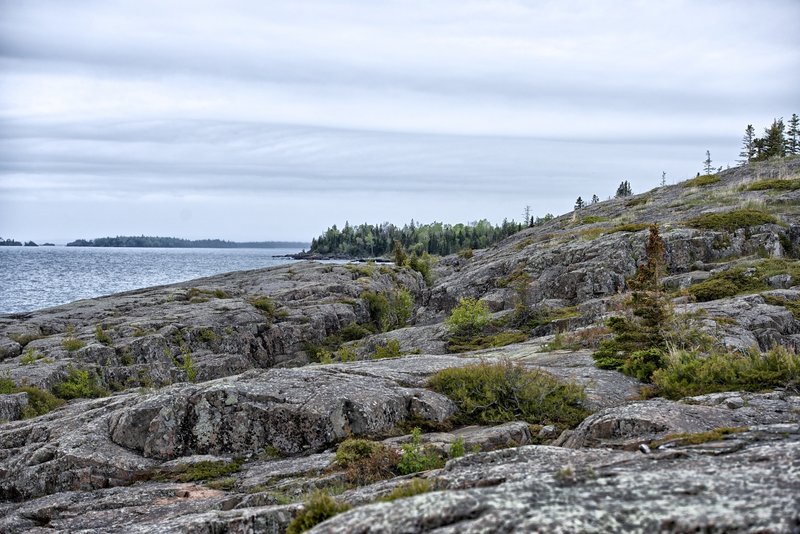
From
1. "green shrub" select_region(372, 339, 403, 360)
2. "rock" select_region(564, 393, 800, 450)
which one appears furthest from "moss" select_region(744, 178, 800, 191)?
"rock" select_region(564, 393, 800, 450)

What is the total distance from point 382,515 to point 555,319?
871 inches

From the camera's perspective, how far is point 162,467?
13742 millimetres

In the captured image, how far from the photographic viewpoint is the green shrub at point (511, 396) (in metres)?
14.7

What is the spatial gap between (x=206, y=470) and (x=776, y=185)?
45.2 metres

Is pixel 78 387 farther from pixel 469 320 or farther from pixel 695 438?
pixel 695 438

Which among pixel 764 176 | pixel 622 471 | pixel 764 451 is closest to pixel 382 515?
pixel 622 471

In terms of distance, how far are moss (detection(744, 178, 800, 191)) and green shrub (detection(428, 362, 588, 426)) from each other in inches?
1415

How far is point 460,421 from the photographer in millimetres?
14945

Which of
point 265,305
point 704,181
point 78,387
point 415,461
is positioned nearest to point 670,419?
point 415,461

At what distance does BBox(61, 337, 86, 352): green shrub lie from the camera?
3462 cm

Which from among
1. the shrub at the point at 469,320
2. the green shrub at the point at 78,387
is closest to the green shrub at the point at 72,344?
the green shrub at the point at 78,387

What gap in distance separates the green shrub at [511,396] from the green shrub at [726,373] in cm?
220

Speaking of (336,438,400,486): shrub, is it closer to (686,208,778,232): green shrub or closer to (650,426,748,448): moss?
(650,426,748,448): moss

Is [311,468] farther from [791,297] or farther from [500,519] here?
[791,297]
